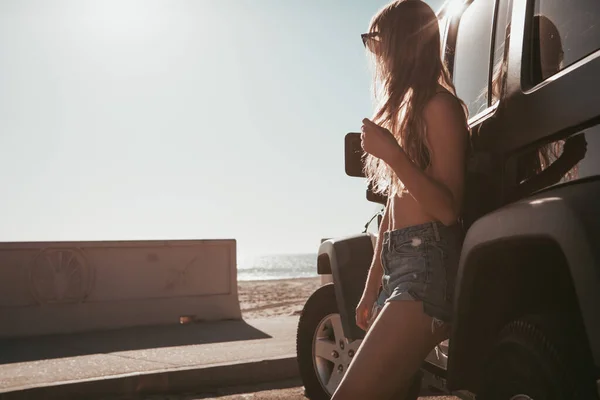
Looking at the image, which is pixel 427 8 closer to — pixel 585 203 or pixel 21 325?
pixel 585 203

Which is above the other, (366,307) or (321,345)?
(366,307)

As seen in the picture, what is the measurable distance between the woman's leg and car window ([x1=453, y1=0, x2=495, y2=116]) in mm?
1036

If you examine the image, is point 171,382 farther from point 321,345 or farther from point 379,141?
point 379,141

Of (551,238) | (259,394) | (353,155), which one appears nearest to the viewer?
(551,238)

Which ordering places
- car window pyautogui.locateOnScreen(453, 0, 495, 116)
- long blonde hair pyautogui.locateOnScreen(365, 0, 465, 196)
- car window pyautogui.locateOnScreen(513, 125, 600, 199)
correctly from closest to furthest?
car window pyautogui.locateOnScreen(513, 125, 600, 199), long blonde hair pyautogui.locateOnScreen(365, 0, 465, 196), car window pyautogui.locateOnScreen(453, 0, 495, 116)

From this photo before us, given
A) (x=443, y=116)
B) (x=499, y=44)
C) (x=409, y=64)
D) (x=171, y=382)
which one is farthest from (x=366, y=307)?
(x=171, y=382)

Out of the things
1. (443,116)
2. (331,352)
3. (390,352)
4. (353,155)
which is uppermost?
(353,155)

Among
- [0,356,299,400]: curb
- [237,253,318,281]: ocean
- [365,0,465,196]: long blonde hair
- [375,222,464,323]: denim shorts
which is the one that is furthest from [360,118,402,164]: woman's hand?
[237,253,318,281]: ocean

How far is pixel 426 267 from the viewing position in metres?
2.17

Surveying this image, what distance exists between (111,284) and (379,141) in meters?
8.29

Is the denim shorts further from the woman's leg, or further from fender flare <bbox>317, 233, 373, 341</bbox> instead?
fender flare <bbox>317, 233, 373, 341</bbox>

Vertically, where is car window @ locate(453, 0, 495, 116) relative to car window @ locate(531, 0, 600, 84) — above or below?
above

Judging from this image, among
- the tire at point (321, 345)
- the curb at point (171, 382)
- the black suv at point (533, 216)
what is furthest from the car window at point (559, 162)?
the curb at point (171, 382)

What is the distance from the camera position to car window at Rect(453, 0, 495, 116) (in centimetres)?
288
